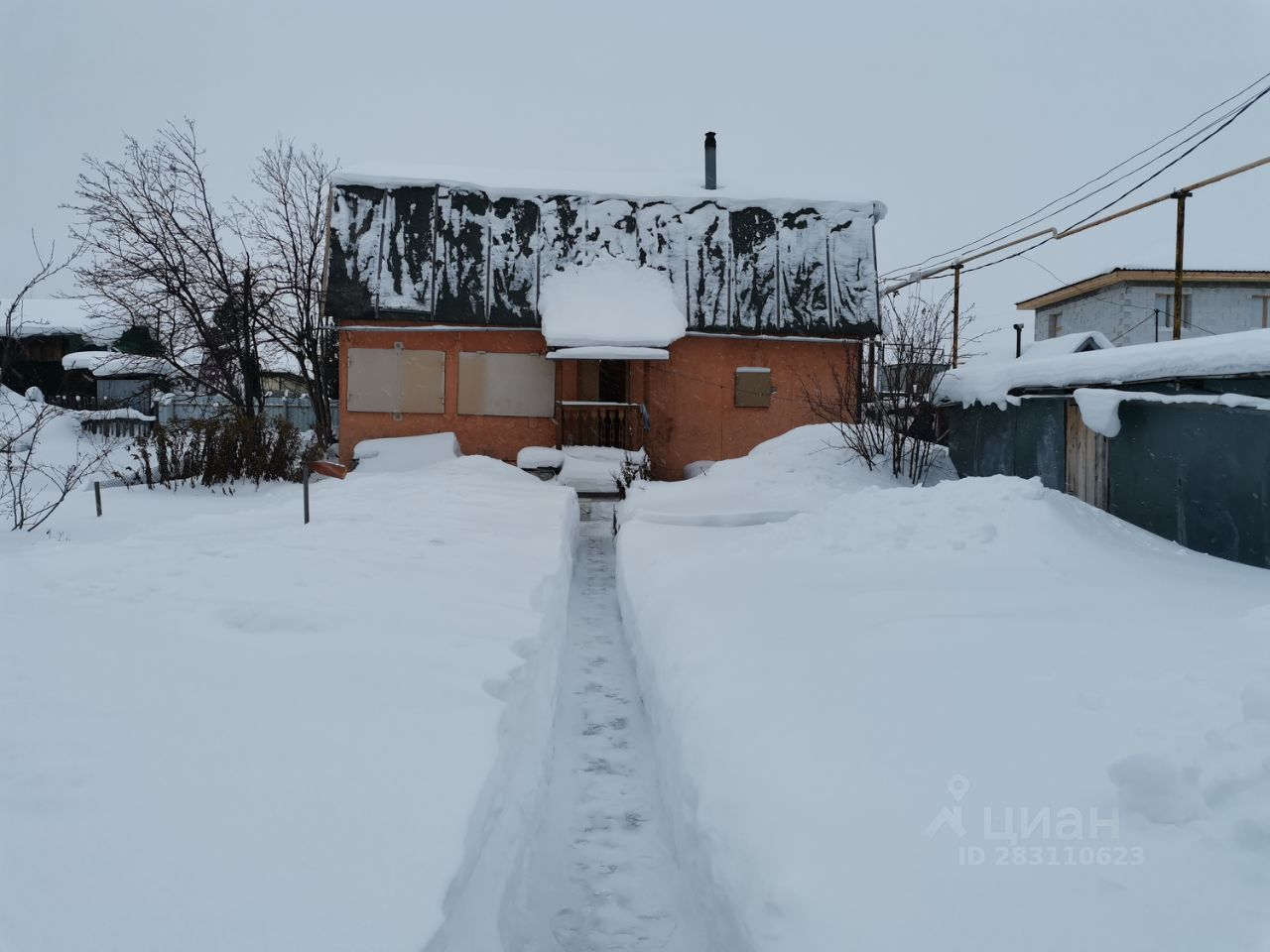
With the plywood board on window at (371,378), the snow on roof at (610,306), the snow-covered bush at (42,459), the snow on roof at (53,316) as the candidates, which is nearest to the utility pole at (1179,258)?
the snow on roof at (610,306)

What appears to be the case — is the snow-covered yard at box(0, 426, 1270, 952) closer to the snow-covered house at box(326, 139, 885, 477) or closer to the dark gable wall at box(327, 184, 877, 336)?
the snow-covered house at box(326, 139, 885, 477)

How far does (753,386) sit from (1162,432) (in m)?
9.32

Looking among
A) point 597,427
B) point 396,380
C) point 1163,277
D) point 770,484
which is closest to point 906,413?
point 770,484

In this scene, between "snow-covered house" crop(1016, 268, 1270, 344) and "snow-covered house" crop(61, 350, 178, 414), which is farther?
"snow-covered house" crop(61, 350, 178, 414)

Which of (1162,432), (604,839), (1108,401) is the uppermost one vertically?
(1108,401)

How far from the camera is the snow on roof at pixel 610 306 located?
14188 mm

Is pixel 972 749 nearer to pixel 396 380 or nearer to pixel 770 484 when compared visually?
pixel 770 484

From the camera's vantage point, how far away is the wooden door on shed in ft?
25.9

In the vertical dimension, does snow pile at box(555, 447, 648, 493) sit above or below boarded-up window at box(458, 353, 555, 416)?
below

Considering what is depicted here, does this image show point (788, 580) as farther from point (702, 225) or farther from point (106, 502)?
point (702, 225)

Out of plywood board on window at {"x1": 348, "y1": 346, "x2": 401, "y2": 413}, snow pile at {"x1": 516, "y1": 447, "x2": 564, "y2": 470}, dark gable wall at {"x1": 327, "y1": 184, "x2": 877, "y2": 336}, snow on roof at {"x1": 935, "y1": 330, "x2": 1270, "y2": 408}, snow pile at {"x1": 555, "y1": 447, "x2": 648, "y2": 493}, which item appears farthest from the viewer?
plywood board on window at {"x1": 348, "y1": 346, "x2": 401, "y2": 413}

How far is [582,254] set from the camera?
15469 mm

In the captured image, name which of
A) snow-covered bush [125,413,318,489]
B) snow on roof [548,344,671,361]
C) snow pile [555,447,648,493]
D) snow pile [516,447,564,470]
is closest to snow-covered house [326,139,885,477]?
snow on roof [548,344,671,361]

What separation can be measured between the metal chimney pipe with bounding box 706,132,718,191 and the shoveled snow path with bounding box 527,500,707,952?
45.6 ft
